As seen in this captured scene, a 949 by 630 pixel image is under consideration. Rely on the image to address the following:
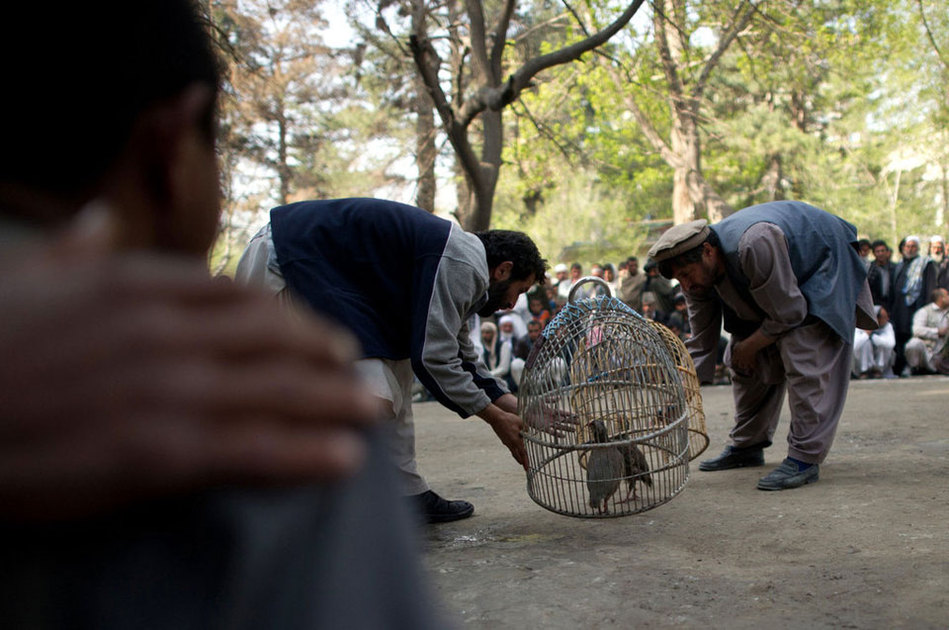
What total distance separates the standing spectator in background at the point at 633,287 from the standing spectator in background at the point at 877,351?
9.11ft

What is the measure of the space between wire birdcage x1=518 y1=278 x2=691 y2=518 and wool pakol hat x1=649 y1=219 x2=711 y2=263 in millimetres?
430

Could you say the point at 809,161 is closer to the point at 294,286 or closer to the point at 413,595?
the point at 294,286

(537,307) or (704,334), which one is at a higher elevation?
(537,307)

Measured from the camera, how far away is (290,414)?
0.44m

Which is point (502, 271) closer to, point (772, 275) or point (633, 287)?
point (772, 275)

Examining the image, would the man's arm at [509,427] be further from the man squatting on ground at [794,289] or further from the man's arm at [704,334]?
the man's arm at [704,334]

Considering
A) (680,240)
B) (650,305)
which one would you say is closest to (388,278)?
(680,240)

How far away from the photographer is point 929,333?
1024cm

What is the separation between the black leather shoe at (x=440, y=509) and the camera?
4.19 m

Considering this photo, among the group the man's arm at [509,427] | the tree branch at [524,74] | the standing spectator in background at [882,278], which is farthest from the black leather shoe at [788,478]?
the standing spectator in background at [882,278]

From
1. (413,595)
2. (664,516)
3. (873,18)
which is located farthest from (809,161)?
(413,595)

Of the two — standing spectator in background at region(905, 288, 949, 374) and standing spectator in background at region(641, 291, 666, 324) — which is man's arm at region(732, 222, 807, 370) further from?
standing spectator in background at region(905, 288, 949, 374)

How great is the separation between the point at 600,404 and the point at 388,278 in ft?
3.82

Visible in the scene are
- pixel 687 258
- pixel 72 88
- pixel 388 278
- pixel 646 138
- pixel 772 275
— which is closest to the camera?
pixel 72 88
